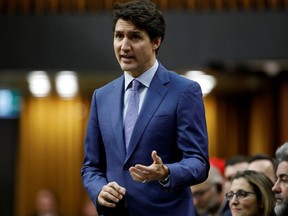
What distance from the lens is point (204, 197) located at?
233 inches

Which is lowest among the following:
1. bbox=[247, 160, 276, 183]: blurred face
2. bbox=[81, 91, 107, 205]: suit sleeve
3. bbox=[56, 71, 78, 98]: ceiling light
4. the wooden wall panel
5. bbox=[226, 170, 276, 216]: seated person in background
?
the wooden wall panel

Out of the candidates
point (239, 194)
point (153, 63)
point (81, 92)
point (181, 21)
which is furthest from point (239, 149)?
point (153, 63)

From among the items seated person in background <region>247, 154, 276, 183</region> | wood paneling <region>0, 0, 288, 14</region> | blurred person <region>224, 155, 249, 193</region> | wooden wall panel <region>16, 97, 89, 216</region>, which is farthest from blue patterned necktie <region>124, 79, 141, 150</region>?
wooden wall panel <region>16, 97, 89, 216</region>

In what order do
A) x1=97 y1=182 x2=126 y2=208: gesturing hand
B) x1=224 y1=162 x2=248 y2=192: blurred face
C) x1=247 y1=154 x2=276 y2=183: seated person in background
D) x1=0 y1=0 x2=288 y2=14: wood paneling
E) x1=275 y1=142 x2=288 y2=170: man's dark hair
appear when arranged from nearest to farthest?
x1=97 y1=182 x2=126 y2=208: gesturing hand
x1=275 y1=142 x2=288 y2=170: man's dark hair
x1=247 y1=154 x2=276 y2=183: seated person in background
x1=224 y1=162 x2=248 y2=192: blurred face
x1=0 y1=0 x2=288 y2=14: wood paneling

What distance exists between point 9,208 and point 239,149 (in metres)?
4.41

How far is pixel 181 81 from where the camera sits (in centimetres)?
344

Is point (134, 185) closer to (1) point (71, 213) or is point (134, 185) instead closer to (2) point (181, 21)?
(2) point (181, 21)

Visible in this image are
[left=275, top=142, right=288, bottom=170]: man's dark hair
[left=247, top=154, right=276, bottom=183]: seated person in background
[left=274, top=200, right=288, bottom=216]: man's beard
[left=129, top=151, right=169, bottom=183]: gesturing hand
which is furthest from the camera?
[left=247, top=154, right=276, bottom=183]: seated person in background

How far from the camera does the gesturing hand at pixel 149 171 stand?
306 centimetres

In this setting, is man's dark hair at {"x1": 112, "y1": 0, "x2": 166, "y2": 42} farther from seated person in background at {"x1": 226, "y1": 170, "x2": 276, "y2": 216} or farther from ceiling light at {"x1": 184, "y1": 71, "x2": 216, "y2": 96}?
ceiling light at {"x1": 184, "y1": 71, "x2": 216, "y2": 96}

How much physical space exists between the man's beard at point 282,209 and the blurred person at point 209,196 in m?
1.65

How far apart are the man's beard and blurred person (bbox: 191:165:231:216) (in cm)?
165

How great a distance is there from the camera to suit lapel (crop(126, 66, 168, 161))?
333cm

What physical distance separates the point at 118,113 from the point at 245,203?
4.89ft
